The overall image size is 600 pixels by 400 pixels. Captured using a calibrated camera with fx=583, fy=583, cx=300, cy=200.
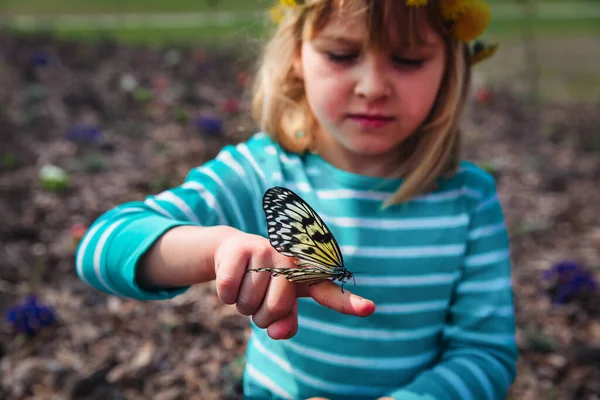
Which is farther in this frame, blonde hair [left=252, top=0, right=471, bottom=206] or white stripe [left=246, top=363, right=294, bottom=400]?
white stripe [left=246, top=363, right=294, bottom=400]

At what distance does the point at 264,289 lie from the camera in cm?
99

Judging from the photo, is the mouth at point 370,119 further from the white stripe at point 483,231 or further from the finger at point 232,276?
the finger at point 232,276

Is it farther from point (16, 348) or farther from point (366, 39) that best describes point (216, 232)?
point (16, 348)

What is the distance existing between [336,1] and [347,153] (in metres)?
0.43

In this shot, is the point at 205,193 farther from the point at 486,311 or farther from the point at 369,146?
the point at 486,311

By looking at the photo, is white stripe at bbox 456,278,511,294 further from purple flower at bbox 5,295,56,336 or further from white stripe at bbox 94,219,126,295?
purple flower at bbox 5,295,56,336

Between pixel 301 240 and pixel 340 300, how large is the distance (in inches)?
4.5

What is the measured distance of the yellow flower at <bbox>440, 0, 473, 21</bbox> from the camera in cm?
147

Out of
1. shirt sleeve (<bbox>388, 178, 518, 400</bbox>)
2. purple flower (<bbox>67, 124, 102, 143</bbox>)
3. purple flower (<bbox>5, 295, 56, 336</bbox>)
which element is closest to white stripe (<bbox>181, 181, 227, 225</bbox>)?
shirt sleeve (<bbox>388, 178, 518, 400</bbox>)

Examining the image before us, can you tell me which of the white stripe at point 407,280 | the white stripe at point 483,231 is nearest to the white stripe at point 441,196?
the white stripe at point 483,231

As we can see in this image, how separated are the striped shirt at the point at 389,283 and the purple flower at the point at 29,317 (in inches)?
46.8

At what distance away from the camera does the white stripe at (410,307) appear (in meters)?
1.61

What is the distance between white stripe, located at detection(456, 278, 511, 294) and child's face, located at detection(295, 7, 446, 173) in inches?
18.2

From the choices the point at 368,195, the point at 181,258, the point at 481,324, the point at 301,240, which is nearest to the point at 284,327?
the point at 301,240
